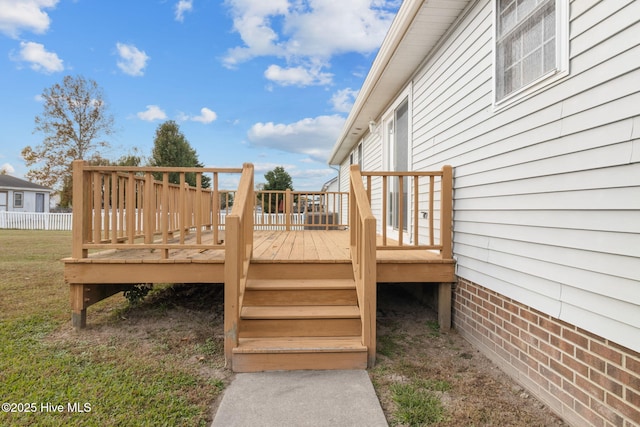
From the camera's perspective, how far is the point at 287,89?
17391mm

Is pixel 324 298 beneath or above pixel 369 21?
beneath

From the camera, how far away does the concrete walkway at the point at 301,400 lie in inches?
74.1

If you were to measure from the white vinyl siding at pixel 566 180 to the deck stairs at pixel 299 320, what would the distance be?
1140 mm

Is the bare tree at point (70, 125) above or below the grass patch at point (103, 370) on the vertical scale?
above

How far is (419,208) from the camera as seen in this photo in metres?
4.32

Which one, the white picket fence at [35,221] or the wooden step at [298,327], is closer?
the wooden step at [298,327]

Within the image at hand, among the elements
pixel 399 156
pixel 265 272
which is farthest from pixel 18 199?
pixel 265 272

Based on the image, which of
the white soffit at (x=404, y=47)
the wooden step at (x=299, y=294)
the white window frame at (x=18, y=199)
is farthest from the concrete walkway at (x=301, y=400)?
the white window frame at (x=18, y=199)

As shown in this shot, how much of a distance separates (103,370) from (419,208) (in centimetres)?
351

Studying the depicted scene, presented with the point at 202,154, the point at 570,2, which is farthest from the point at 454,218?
the point at 202,154

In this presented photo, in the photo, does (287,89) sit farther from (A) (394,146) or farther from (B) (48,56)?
(B) (48,56)

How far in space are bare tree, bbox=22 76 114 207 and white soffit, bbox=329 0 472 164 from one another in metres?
20.8

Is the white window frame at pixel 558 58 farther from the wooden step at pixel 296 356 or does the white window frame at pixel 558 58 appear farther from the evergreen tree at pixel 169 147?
the evergreen tree at pixel 169 147

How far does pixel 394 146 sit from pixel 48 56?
77.0 ft
